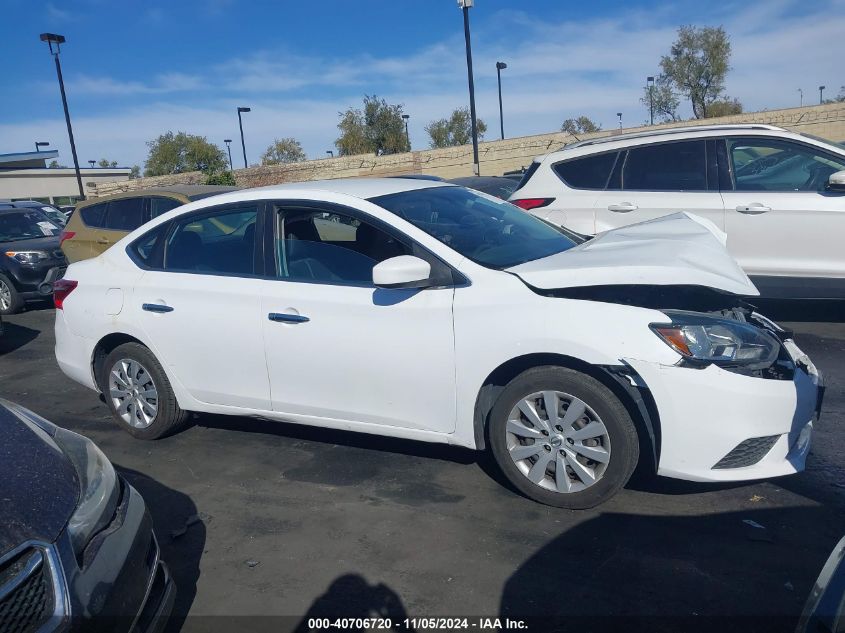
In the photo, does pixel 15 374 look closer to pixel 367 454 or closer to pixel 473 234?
pixel 367 454

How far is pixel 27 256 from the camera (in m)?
11.4

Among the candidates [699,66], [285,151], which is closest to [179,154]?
[285,151]

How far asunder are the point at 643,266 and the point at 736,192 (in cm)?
377

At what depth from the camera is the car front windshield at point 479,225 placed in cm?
433

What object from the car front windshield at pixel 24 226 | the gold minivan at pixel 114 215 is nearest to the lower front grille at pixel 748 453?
the gold minivan at pixel 114 215

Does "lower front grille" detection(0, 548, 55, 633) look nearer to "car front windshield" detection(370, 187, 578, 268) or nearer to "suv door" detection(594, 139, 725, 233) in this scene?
"car front windshield" detection(370, 187, 578, 268)

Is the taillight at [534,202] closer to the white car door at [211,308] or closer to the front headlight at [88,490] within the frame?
the white car door at [211,308]

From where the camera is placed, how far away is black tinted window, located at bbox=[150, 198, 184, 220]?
9.37 m

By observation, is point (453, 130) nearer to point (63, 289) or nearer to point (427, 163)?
point (427, 163)

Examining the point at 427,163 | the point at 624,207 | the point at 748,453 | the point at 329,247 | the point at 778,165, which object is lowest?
the point at 748,453

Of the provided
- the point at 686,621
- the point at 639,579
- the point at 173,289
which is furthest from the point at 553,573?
the point at 173,289

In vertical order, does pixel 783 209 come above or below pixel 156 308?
above

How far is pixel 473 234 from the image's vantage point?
14.9 ft

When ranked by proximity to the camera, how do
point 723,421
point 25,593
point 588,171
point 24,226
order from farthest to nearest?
point 24,226, point 588,171, point 723,421, point 25,593
